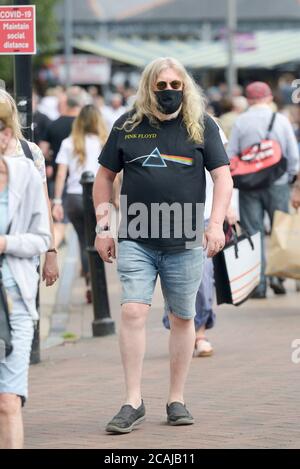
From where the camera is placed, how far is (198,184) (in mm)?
6898

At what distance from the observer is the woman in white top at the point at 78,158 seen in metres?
12.4

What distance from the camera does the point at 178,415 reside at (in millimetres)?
7012

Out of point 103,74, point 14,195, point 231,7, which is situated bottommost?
point 103,74

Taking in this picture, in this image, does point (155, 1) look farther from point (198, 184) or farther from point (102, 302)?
point (198, 184)

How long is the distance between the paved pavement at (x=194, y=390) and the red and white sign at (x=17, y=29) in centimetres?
223

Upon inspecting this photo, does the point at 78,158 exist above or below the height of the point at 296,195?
below

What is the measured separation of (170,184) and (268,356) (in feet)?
9.09

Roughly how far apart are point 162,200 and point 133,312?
2.01ft

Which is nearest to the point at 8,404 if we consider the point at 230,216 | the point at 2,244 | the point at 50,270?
the point at 2,244

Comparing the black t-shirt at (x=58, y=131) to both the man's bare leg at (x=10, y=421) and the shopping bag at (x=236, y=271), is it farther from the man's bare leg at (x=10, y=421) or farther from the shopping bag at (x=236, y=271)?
the man's bare leg at (x=10, y=421)

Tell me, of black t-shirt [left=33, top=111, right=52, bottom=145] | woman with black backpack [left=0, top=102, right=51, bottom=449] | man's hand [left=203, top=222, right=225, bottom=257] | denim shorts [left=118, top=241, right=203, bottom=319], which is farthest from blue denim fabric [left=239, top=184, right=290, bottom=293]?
woman with black backpack [left=0, top=102, right=51, bottom=449]

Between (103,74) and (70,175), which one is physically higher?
(70,175)

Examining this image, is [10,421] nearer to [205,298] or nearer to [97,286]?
[205,298]
